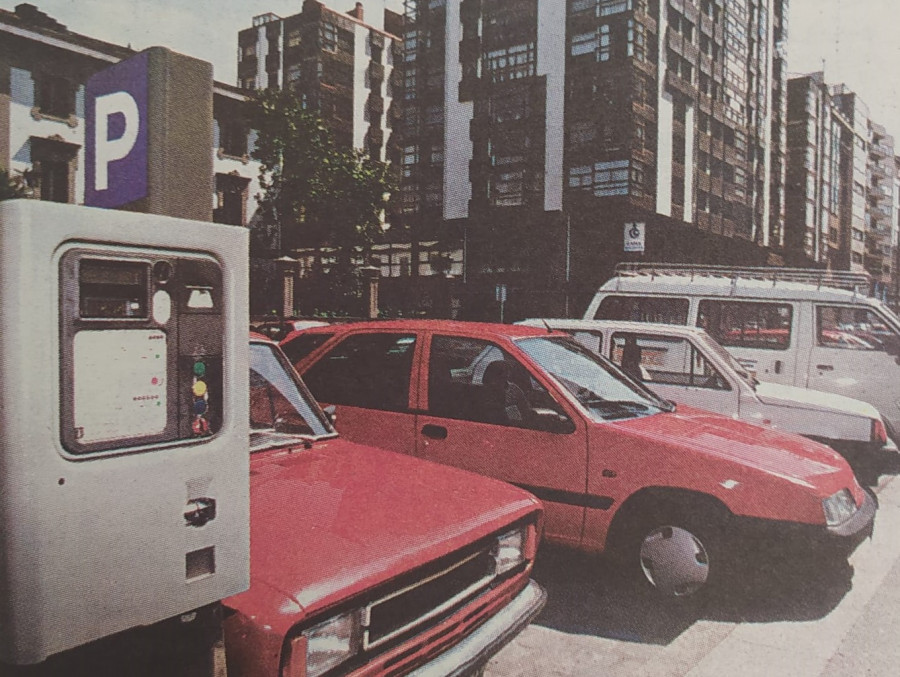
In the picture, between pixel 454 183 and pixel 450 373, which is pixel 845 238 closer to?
pixel 454 183

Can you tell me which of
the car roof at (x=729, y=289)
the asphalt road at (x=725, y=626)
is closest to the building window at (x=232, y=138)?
the car roof at (x=729, y=289)

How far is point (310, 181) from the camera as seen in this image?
25.6m

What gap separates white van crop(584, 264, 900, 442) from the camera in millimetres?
7691

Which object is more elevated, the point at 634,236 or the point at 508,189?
the point at 508,189

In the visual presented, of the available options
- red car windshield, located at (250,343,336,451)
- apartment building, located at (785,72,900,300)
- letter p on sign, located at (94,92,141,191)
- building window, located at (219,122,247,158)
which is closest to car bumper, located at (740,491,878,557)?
red car windshield, located at (250,343,336,451)

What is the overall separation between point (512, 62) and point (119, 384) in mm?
33763

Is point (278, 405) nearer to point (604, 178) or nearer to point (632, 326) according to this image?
point (632, 326)

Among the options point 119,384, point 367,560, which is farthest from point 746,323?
point 119,384

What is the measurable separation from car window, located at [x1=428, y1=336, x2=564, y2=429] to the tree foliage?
22.5m

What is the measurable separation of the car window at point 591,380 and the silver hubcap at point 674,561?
2.37ft

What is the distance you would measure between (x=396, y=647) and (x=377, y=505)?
19.7 inches

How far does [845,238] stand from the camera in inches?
2355

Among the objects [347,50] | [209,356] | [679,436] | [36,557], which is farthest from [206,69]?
[347,50]

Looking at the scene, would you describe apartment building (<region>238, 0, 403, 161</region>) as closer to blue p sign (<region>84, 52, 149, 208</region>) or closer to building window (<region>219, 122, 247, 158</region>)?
building window (<region>219, 122, 247, 158</region>)
